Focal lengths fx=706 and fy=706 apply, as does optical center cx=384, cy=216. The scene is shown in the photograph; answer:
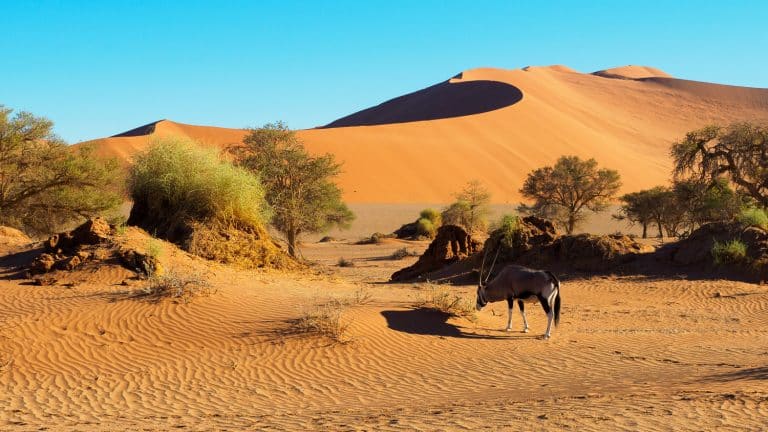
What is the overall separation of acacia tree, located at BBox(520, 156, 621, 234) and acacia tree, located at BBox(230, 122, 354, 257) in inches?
558

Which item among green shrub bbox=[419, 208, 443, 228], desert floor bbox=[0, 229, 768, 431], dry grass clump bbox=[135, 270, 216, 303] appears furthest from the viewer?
green shrub bbox=[419, 208, 443, 228]

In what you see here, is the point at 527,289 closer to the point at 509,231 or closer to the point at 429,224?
the point at 509,231

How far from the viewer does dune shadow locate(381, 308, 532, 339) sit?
11016 mm

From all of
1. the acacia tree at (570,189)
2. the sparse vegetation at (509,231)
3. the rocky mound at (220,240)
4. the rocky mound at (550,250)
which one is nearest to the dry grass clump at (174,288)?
the rocky mound at (220,240)

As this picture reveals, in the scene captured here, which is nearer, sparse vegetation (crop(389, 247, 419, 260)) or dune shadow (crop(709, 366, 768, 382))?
dune shadow (crop(709, 366, 768, 382))

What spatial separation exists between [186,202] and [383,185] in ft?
170

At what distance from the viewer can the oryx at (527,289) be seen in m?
10.9

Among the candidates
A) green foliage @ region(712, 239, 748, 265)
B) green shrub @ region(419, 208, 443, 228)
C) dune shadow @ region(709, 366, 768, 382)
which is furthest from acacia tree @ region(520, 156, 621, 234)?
dune shadow @ region(709, 366, 768, 382)

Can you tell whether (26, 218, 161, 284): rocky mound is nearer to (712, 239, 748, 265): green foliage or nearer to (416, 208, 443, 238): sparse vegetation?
(712, 239, 748, 265): green foliage

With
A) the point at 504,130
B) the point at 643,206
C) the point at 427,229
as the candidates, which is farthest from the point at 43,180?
the point at 504,130

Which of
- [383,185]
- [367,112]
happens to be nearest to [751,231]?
[383,185]

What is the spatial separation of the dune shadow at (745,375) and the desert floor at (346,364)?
0.02 metres

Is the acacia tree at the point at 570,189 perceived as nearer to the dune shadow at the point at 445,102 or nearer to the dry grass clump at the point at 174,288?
the dry grass clump at the point at 174,288

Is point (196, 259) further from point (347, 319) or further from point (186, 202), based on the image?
point (347, 319)
